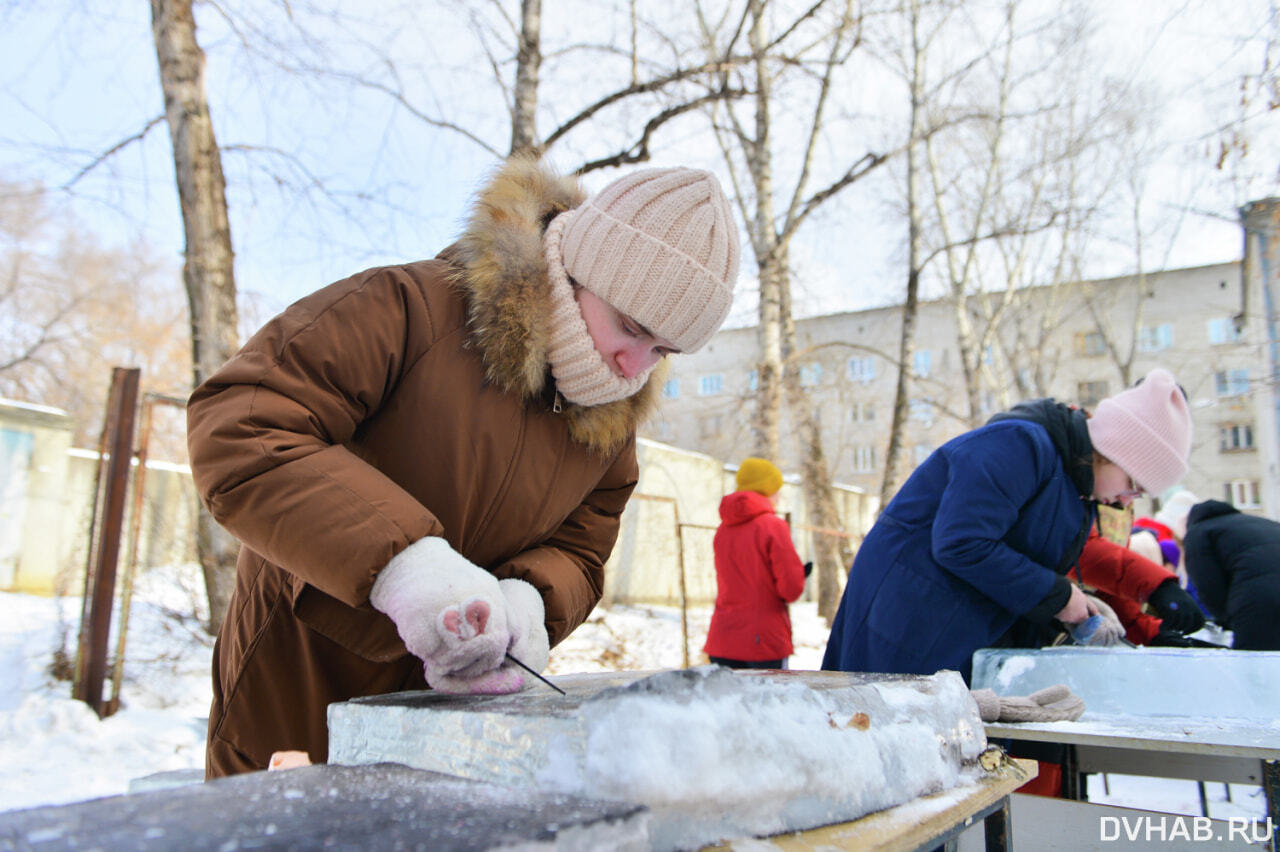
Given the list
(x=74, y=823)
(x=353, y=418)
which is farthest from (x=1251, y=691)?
(x=74, y=823)

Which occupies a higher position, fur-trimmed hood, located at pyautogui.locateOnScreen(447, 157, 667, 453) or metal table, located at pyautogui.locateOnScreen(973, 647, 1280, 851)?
fur-trimmed hood, located at pyautogui.locateOnScreen(447, 157, 667, 453)

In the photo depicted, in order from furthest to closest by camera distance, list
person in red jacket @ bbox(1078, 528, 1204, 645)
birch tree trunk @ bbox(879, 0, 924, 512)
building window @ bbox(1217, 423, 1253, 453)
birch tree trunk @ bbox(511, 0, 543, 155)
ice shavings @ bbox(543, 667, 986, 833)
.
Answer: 1. building window @ bbox(1217, 423, 1253, 453)
2. birch tree trunk @ bbox(879, 0, 924, 512)
3. birch tree trunk @ bbox(511, 0, 543, 155)
4. person in red jacket @ bbox(1078, 528, 1204, 645)
5. ice shavings @ bbox(543, 667, 986, 833)

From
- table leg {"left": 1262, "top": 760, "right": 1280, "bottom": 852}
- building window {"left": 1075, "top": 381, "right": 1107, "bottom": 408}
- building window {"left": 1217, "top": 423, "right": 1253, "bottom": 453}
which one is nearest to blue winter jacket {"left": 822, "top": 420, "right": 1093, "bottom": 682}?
table leg {"left": 1262, "top": 760, "right": 1280, "bottom": 852}

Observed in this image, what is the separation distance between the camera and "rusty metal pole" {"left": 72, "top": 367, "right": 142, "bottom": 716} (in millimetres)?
4152

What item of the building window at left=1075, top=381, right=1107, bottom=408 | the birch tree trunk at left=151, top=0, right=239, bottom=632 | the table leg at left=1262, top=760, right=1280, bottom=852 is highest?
the building window at left=1075, top=381, right=1107, bottom=408

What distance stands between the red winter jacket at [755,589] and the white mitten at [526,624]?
3.52m

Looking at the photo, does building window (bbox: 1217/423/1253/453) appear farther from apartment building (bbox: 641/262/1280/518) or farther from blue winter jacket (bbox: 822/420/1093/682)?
blue winter jacket (bbox: 822/420/1093/682)

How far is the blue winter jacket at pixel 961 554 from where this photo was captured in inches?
83.6

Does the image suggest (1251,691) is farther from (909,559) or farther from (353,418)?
(353,418)

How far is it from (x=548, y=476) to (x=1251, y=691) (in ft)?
5.03

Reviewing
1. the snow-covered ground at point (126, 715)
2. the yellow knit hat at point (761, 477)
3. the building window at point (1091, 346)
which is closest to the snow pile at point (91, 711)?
the snow-covered ground at point (126, 715)

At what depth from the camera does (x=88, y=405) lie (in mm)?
15883

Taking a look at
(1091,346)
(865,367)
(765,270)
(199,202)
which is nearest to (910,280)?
(765,270)

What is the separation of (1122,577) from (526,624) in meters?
2.82
